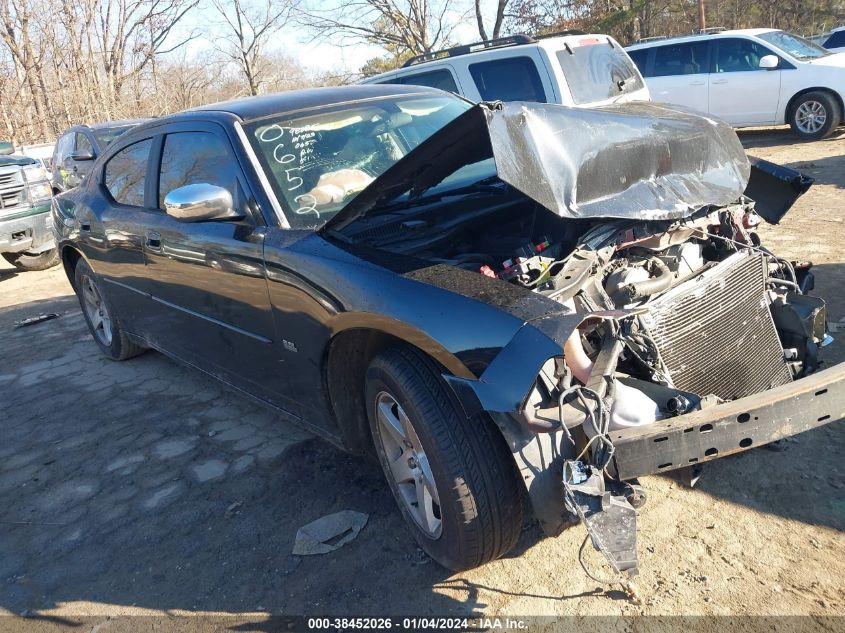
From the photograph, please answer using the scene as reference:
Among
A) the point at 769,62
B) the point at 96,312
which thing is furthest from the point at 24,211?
the point at 769,62

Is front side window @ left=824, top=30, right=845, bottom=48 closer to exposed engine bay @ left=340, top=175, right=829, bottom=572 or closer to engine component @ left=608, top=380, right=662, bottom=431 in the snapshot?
exposed engine bay @ left=340, top=175, right=829, bottom=572

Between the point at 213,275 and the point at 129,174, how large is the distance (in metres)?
1.64

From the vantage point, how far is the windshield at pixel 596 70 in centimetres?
809

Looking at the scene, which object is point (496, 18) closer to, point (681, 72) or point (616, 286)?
point (681, 72)

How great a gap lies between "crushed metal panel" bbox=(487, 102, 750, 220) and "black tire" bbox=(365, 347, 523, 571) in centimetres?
80

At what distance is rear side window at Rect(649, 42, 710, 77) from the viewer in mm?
12016

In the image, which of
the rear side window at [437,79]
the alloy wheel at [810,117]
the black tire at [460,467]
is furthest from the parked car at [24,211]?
the alloy wheel at [810,117]

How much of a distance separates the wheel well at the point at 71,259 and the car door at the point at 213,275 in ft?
5.90

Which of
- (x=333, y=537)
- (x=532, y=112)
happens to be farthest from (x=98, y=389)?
(x=532, y=112)

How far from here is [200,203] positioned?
3184mm

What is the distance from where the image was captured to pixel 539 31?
2441cm

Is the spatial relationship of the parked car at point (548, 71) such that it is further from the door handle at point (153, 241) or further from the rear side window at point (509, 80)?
the door handle at point (153, 241)

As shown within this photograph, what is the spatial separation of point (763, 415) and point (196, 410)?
345 cm

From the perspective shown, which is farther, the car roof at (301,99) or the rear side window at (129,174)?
the rear side window at (129,174)
